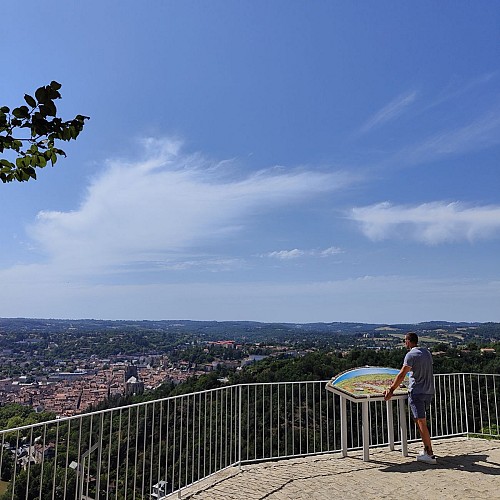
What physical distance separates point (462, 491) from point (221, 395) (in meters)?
2.87

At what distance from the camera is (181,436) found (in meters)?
5.24

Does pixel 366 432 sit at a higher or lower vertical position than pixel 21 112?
lower

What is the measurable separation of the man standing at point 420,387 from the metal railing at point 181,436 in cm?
127

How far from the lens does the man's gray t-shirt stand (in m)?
6.03

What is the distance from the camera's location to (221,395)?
5883mm

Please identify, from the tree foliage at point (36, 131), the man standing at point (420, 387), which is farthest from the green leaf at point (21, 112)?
the man standing at point (420, 387)

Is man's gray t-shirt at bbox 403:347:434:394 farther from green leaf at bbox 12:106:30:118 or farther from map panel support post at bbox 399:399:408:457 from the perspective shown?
green leaf at bbox 12:106:30:118

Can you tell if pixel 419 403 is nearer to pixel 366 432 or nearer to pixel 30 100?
pixel 366 432

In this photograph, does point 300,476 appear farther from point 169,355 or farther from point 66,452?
point 169,355

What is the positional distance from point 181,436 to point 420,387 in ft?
10.1

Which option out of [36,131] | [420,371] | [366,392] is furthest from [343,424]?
[36,131]

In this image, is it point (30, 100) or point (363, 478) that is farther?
point (363, 478)

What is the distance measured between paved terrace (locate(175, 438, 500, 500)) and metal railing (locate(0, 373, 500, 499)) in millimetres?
321

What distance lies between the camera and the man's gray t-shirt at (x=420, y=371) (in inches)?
237
